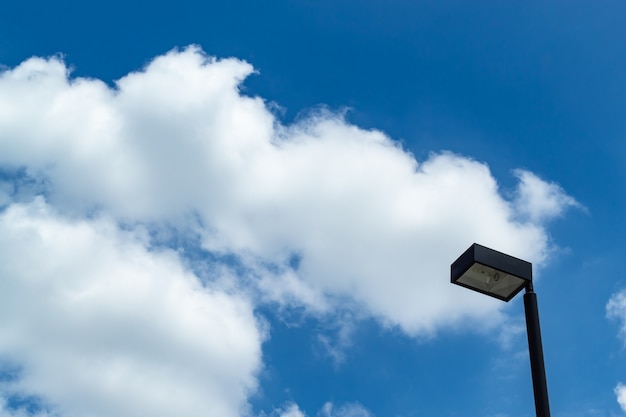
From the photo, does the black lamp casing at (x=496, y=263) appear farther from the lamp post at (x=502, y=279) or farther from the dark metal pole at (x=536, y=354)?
the dark metal pole at (x=536, y=354)

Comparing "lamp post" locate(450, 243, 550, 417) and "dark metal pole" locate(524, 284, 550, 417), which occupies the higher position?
"lamp post" locate(450, 243, 550, 417)

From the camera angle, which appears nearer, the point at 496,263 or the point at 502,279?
the point at 496,263

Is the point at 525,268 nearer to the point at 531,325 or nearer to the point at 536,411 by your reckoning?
the point at 531,325

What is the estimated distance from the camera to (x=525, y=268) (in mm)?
9820

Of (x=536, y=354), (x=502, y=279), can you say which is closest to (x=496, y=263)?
(x=502, y=279)

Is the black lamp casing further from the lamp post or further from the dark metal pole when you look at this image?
the dark metal pole

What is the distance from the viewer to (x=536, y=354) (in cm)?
914

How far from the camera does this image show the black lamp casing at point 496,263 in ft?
31.6

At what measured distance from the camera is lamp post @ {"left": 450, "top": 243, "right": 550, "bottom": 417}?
922 cm

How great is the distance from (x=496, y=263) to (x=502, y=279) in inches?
11.6

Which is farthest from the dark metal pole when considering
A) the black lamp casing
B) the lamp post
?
the black lamp casing

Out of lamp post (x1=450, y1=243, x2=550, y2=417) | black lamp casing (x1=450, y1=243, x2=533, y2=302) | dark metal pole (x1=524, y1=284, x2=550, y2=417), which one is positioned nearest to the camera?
dark metal pole (x1=524, y1=284, x2=550, y2=417)

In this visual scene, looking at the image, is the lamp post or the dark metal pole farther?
the lamp post

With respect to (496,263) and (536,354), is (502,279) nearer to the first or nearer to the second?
(496,263)
